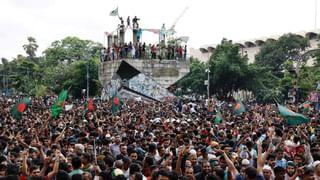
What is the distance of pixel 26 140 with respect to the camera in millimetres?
12242

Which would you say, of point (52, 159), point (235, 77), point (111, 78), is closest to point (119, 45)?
point (111, 78)

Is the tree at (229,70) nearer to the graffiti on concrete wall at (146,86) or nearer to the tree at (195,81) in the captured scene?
the tree at (195,81)

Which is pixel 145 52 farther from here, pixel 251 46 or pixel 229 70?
pixel 251 46

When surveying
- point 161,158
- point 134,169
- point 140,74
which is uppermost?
point 140,74

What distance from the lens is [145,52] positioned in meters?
44.5

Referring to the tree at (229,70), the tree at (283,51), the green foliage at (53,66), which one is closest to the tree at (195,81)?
the tree at (229,70)

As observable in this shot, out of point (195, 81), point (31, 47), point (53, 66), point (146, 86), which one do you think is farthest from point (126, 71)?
point (31, 47)

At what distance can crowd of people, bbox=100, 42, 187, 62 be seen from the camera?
1734 inches

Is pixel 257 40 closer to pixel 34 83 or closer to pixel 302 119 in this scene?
pixel 34 83

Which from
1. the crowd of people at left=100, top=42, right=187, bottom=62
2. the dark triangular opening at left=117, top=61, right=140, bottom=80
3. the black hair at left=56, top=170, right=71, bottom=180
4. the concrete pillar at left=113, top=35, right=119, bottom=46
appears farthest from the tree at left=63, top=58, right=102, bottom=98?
the black hair at left=56, top=170, right=71, bottom=180

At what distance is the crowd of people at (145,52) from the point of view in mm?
44031

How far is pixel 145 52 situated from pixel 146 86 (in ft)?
9.01

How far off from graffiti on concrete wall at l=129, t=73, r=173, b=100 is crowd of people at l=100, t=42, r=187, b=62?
5.51 ft

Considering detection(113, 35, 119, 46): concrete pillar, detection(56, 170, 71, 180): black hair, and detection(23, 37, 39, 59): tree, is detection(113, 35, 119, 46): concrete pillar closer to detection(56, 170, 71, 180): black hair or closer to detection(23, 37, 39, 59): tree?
detection(56, 170, 71, 180): black hair
